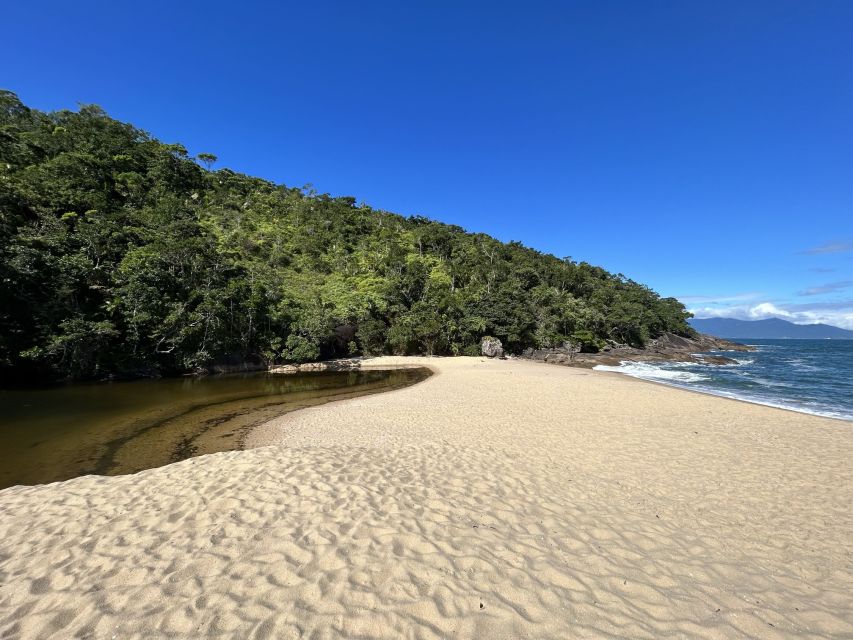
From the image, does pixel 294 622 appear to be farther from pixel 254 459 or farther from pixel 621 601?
pixel 254 459

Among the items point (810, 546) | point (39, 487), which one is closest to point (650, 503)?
point (810, 546)

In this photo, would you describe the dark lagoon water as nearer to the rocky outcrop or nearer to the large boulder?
the large boulder

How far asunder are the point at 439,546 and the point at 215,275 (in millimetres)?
28837

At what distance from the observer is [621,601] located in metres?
3.74

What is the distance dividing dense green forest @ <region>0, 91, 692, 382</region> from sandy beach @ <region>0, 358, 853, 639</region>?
19723 mm

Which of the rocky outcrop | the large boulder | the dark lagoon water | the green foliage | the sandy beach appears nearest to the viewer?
the sandy beach

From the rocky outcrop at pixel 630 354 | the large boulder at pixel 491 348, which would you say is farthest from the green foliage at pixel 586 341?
the large boulder at pixel 491 348

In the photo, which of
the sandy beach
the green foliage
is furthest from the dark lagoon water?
the green foliage

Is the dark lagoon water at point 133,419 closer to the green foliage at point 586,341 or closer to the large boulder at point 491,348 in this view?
the large boulder at point 491,348

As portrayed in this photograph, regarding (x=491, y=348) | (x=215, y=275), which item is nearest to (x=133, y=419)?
(x=215, y=275)

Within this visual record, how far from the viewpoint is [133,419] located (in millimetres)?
12883

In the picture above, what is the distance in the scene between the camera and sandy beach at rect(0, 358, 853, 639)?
3305mm

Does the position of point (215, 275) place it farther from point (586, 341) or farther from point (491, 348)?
point (586, 341)

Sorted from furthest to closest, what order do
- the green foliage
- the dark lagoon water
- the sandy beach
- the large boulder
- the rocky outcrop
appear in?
the green foliage
the large boulder
the rocky outcrop
the dark lagoon water
the sandy beach
